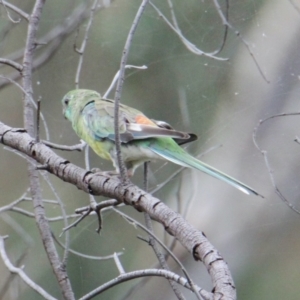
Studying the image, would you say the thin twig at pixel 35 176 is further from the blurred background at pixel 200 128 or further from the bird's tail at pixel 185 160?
the blurred background at pixel 200 128

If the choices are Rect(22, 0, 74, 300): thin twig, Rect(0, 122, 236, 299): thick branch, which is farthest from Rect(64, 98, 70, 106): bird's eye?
Rect(0, 122, 236, 299): thick branch

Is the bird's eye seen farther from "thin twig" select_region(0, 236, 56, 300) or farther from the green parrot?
"thin twig" select_region(0, 236, 56, 300)

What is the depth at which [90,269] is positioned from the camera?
3.47 metres

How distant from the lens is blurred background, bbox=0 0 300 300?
122 inches

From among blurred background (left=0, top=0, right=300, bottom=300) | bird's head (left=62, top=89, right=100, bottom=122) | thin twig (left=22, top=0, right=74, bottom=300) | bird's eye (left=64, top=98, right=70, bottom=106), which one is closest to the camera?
thin twig (left=22, top=0, right=74, bottom=300)

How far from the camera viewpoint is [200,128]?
3.26 meters

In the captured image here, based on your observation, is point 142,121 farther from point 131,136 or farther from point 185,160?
point 185,160

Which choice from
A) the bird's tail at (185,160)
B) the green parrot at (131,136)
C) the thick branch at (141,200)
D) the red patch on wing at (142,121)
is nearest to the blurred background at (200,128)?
the green parrot at (131,136)

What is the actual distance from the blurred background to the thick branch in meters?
1.41

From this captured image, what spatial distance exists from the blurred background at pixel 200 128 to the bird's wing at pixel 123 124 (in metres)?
0.96

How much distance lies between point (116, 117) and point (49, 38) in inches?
88.3

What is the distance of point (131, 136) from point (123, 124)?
3.4 inches

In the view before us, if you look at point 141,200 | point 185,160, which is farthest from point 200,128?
point 141,200

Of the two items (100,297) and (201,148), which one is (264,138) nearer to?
(201,148)
